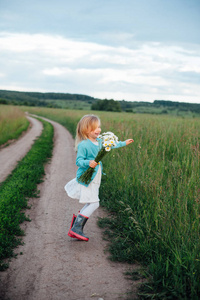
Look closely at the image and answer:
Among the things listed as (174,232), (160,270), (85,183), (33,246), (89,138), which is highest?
(89,138)

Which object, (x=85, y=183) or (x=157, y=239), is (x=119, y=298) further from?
(x=85, y=183)

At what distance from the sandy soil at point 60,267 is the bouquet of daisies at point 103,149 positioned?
39.1 inches

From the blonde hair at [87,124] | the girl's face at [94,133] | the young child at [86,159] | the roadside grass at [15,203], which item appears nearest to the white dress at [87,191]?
the young child at [86,159]

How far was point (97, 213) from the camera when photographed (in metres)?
5.33

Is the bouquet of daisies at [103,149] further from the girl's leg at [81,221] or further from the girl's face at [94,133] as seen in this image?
the girl's leg at [81,221]

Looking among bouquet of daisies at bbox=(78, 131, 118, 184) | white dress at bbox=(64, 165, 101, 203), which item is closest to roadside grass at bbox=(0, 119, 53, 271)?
white dress at bbox=(64, 165, 101, 203)

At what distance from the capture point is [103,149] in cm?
384

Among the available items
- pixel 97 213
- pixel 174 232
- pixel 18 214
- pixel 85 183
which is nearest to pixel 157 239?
pixel 174 232

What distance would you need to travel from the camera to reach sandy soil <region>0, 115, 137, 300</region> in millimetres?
2959

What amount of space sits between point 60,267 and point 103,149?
1.60m

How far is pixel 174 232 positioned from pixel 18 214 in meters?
2.81

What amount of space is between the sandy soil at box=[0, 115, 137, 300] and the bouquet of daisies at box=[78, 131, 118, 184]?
993 mm

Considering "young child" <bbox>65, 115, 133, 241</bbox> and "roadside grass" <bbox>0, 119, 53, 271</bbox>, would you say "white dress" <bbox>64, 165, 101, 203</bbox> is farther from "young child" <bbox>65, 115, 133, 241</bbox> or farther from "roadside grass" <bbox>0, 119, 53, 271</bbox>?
"roadside grass" <bbox>0, 119, 53, 271</bbox>

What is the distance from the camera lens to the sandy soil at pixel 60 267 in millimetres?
2959
